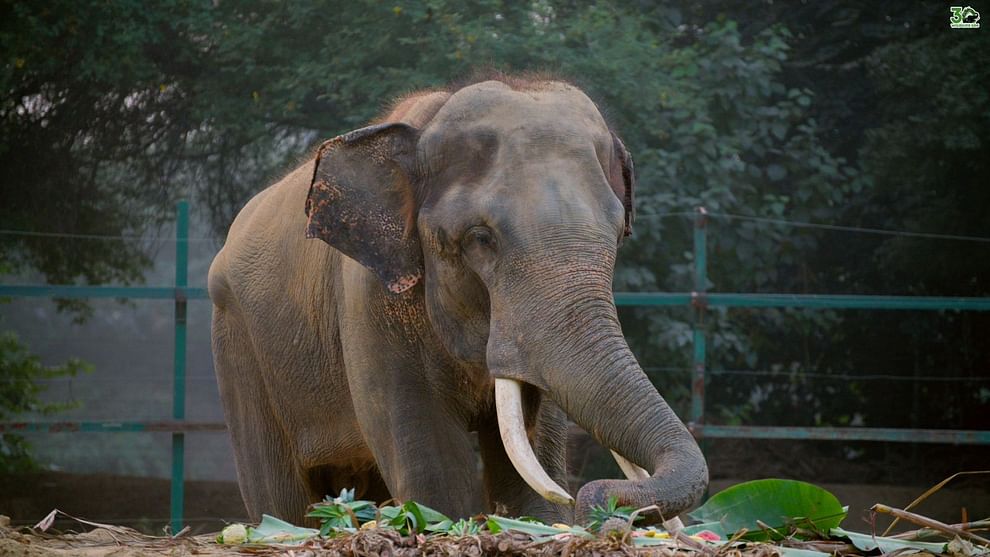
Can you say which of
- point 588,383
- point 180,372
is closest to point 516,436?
point 588,383

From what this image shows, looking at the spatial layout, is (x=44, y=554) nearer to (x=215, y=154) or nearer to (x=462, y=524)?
(x=462, y=524)

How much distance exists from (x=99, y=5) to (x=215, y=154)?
136 cm

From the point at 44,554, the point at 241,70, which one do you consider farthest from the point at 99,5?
the point at 44,554

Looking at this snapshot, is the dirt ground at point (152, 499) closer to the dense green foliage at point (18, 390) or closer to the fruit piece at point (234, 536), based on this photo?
the dense green foliage at point (18, 390)

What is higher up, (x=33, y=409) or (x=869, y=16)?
(x=869, y=16)

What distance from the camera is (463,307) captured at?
14.1ft

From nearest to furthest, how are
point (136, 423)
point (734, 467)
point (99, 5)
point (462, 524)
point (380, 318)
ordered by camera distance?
point (462, 524), point (380, 318), point (136, 423), point (99, 5), point (734, 467)

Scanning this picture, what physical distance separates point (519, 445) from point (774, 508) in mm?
787

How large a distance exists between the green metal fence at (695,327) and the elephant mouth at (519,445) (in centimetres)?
444

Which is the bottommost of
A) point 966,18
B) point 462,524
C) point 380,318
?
point 462,524

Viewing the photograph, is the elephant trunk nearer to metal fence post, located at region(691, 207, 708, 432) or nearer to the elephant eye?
the elephant eye

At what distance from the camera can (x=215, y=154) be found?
10180 millimetres

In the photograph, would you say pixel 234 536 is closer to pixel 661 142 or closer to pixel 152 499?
pixel 152 499

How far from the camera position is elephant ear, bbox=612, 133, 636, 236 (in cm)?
465
